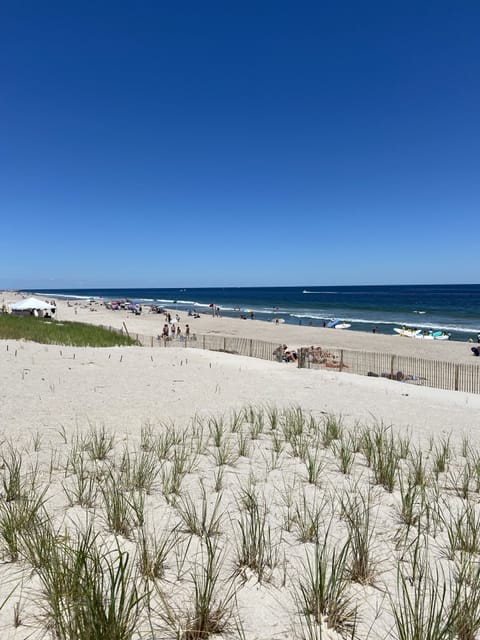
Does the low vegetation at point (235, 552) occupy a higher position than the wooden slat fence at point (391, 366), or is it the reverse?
the low vegetation at point (235, 552)

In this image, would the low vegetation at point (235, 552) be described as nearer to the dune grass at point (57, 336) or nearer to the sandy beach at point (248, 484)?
the sandy beach at point (248, 484)

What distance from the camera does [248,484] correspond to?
14.1 ft

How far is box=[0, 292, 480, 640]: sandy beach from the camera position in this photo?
92.8 inches

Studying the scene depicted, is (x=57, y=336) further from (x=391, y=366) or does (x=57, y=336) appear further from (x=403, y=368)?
(x=403, y=368)

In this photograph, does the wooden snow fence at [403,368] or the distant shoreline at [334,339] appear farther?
the distant shoreline at [334,339]

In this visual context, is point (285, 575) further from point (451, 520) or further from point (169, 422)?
point (169, 422)

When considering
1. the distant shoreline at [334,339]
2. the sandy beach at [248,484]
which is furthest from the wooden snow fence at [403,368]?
the distant shoreline at [334,339]

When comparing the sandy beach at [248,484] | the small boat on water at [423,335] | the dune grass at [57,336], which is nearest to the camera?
the sandy beach at [248,484]

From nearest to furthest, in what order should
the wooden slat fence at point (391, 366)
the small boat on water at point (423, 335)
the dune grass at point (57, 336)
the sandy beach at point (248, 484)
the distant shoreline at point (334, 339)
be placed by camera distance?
the sandy beach at point (248, 484) < the wooden slat fence at point (391, 366) < the dune grass at point (57, 336) < the distant shoreline at point (334, 339) < the small boat on water at point (423, 335)

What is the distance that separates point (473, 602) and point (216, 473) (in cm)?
298

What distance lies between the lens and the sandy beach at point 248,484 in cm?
236

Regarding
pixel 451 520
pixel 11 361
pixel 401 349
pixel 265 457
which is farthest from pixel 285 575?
pixel 401 349

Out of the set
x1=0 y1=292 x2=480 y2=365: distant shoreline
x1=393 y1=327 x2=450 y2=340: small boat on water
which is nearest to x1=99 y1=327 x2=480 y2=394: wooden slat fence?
x1=0 y1=292 x2=480 y2=365: distant shoreline

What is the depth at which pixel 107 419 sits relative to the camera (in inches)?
285
